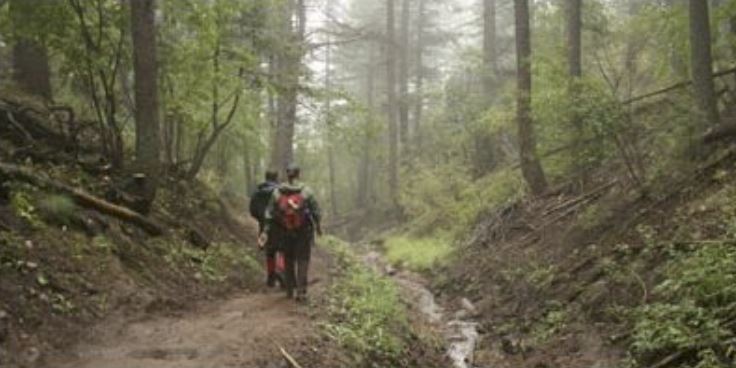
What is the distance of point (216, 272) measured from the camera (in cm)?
1334

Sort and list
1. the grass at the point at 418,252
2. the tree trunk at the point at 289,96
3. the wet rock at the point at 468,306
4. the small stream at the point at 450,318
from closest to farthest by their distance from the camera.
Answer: the small stream at the point at 450,318 < the wet rock at the point at 468,306 < the tree trunk at the point at 289,96 < the grass at the point at 418,252

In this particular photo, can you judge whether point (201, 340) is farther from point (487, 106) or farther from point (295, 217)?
point (487, 106)

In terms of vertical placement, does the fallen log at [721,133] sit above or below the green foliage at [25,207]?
above

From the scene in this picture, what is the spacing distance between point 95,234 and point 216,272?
8.11 ft

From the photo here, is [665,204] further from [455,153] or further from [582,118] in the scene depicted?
[455,153]

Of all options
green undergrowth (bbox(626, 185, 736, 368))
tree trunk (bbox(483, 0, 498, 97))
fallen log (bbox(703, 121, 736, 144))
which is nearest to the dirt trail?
green undergrowth (bbox(626, 185, 736, 368))

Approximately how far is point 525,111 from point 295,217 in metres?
9.54

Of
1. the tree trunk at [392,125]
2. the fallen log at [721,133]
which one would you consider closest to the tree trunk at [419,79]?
the tree trunk at [392,125]

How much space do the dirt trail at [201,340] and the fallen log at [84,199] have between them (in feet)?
7.22

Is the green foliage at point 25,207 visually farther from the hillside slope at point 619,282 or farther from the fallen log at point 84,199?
the hillside slope at point 619,282

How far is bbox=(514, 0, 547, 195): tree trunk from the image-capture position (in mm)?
19031

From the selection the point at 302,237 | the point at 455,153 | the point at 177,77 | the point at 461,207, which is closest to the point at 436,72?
the point at 455,153

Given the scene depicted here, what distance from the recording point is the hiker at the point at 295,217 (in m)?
11.1

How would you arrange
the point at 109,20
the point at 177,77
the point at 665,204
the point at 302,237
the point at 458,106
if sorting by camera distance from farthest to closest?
the point at 458,106, the point at 177,77, the point at 109,20, the point at 665,204, the point at 302,237
